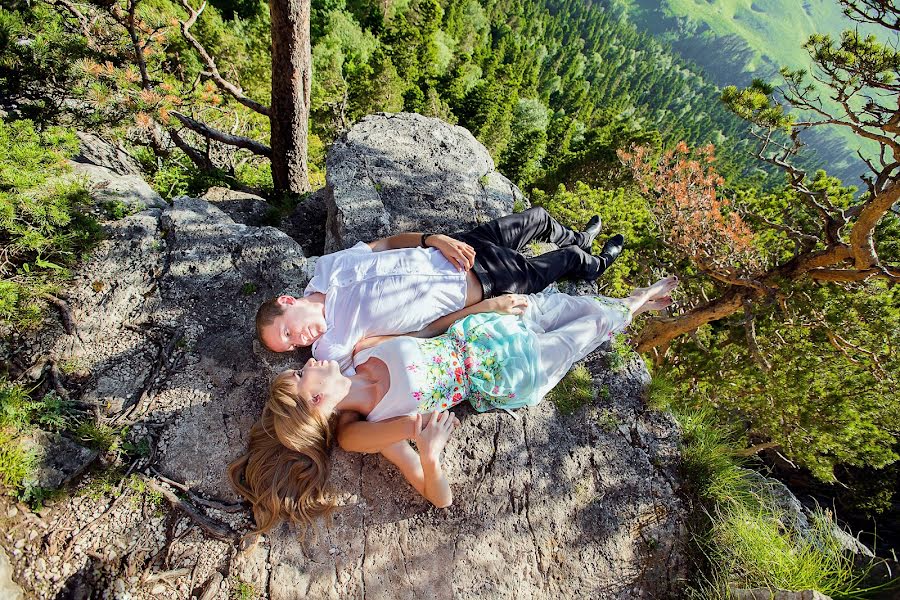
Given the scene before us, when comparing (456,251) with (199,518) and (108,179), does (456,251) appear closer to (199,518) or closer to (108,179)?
(199,518)

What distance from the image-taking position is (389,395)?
327 cm

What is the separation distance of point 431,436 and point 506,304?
1312 mm

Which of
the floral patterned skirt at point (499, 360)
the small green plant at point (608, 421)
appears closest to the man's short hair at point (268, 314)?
the floral patterned skirt at point (499, 360)

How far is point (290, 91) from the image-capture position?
18.6 feet

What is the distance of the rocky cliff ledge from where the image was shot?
3.02m

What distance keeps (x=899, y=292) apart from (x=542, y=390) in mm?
5782

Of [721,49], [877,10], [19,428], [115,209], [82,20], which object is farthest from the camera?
[721,49]

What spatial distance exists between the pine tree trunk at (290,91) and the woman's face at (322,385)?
415 centimetres

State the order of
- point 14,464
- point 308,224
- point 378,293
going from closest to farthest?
1. point 14,464
2. point 378,293
3. point 308,224

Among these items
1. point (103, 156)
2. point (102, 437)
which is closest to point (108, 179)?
point (103, 156)

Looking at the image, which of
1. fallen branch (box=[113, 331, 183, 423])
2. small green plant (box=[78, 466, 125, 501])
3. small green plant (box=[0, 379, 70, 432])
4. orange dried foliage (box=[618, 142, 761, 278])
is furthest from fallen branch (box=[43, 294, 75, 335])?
orange dried foliage (box=[618, 142, 761, 278])

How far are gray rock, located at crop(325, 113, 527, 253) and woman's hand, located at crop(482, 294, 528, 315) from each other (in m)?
1.56

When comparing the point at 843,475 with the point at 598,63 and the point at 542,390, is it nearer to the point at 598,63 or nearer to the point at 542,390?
the point at 542,390

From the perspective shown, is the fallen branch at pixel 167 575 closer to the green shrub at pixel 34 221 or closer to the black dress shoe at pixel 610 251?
the green shrub at pixel 34 221
